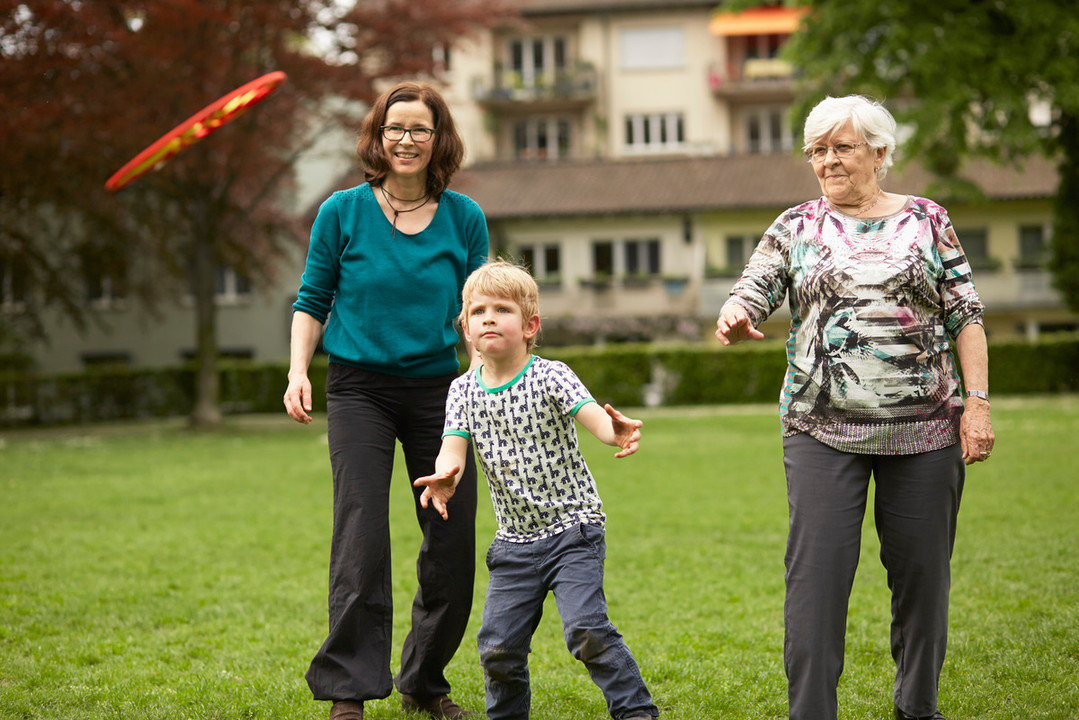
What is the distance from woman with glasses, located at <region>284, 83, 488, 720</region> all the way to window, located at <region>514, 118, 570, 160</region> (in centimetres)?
4137

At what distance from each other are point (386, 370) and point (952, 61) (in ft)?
67.3

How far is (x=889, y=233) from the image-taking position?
3.65m

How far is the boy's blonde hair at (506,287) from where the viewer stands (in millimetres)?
3893

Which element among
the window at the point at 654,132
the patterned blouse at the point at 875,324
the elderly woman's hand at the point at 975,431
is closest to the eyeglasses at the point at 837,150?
the patterned blouse at the point at 875,324

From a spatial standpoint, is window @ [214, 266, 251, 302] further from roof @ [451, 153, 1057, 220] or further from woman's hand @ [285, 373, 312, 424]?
woman's hand @ [285, 373, 312, 424]

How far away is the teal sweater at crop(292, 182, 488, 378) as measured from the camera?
430 centimetres

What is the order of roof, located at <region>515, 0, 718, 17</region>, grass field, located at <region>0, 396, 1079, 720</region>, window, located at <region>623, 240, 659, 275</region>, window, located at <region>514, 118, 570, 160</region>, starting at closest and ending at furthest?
1. grass field, located at <region>0, 396, 1079, 720</region>
2. window, located at <region>623, 240, 659, 275</region>
3. roof, located at <region>515, 0, 718, 17</region>
4. window, located at <region>514, 118, 570, 160</region>

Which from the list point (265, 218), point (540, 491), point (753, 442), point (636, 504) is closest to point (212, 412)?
point (265, 218)

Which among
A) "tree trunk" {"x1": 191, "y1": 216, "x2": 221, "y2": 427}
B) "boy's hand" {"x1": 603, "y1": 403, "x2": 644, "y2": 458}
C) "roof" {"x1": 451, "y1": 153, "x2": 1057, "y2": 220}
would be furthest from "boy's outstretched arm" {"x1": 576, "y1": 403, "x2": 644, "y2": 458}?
"roof" {"x1": 451, "y1": 153, "x2": 1057, "y2": 220}

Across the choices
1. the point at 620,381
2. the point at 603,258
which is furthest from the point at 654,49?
the point at 620,381

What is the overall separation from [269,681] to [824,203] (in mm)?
3142

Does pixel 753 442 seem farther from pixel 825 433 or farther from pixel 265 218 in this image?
pixel 825 433

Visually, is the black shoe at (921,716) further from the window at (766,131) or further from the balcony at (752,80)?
the window at (766,131)

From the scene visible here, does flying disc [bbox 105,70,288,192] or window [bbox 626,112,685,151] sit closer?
flying disc [bbox 105,70,288,192]
